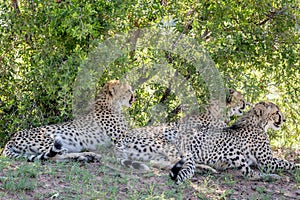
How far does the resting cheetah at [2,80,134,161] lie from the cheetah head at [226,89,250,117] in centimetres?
144

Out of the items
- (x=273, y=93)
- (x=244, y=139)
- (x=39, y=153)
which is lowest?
(x=39, y=153)

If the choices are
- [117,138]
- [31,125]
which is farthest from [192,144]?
[31,125]

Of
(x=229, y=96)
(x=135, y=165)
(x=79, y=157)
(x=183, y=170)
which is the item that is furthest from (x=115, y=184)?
(x=229, y=96)

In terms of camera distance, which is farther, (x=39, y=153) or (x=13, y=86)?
(x=13, y=86)

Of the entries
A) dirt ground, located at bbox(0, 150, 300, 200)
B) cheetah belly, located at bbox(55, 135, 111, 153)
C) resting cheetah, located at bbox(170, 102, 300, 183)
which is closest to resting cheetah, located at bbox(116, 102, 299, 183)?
resting cheetah, located at bbox(170, 102, 300, 183)

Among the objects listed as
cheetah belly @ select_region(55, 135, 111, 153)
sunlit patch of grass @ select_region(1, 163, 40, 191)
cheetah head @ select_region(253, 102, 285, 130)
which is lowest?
sunlit patch of grass @ select_region(1, 163, 40, 191)

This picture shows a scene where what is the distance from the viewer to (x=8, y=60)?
757 centimetres

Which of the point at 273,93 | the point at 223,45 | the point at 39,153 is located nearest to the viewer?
the point at 39,153

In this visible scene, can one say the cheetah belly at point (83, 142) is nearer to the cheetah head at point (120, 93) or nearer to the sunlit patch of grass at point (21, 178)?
the cheetah head at point (120, 93)

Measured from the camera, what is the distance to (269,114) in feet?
23.9

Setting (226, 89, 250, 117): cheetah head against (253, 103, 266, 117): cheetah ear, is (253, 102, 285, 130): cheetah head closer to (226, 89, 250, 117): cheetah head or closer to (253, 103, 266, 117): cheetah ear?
(253, 103, 266, 117): cheetah ear

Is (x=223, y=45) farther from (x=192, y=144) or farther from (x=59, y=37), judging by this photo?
(x=59, y=37)

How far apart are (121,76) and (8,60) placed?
63.9 inches

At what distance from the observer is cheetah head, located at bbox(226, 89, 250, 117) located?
7.83 m
